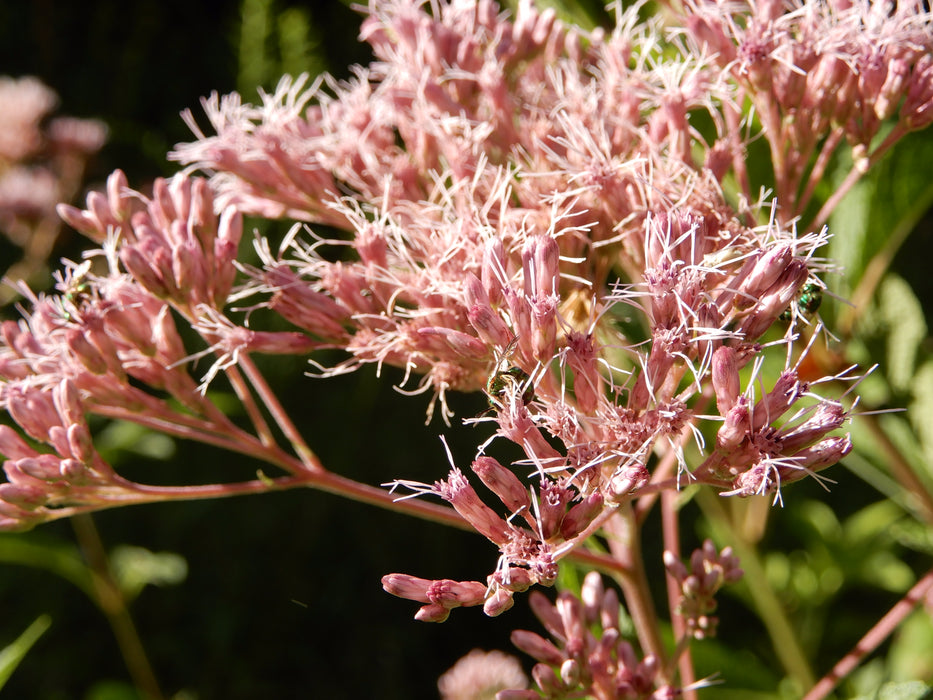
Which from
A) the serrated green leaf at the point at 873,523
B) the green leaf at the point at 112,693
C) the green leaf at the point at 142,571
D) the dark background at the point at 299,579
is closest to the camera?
the green leaf at the point at 112,693

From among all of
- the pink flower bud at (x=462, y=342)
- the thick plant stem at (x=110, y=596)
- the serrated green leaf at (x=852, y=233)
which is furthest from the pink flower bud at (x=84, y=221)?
the serrated green leaf at (x=852, y=233)

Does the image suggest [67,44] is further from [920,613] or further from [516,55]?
[920,613]

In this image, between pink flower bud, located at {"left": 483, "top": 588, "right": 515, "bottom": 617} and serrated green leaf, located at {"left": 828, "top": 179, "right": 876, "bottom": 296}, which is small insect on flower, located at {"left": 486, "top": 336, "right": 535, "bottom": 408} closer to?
pink flower bud, located at {"left": 483, "top": 588, "right": 515, "bottom": 617}

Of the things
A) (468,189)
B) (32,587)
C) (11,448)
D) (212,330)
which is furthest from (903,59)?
(32,587)

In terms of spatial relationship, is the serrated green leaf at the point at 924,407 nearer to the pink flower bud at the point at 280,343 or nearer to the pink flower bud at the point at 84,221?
the pink flower bud at the point at 280,343

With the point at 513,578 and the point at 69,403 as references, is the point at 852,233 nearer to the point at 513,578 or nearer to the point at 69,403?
the point at 513,578
